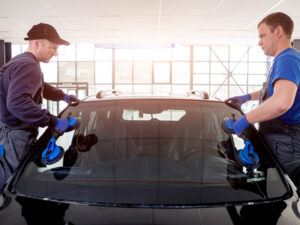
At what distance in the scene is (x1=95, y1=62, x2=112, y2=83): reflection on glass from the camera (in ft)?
63.0

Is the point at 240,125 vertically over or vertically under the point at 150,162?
over

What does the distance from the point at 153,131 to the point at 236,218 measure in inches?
28.1

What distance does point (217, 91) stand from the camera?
67.3 feet

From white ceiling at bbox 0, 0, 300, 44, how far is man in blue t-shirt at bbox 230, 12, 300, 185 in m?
3.49

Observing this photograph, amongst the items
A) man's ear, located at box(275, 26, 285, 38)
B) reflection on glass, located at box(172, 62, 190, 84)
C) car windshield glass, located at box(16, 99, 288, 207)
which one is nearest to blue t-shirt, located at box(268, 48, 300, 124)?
man's ear, located at box(275, 26, 285, 38)

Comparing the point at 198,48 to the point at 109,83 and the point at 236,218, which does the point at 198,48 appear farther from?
the point at 236,218

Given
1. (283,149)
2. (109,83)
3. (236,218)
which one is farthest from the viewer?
(109,83)

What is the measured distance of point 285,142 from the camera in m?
1.82

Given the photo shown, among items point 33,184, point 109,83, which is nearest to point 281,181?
point 33,184

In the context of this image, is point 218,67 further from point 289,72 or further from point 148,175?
point 148,175

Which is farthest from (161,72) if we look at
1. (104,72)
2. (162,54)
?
(104,72)

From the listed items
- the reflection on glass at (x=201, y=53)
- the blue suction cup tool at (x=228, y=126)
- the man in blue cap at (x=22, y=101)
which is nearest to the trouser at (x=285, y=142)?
the blue suction cup tool at (x=228, y=126)

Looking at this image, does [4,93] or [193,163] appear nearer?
[193,163]

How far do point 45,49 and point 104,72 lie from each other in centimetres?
1738
